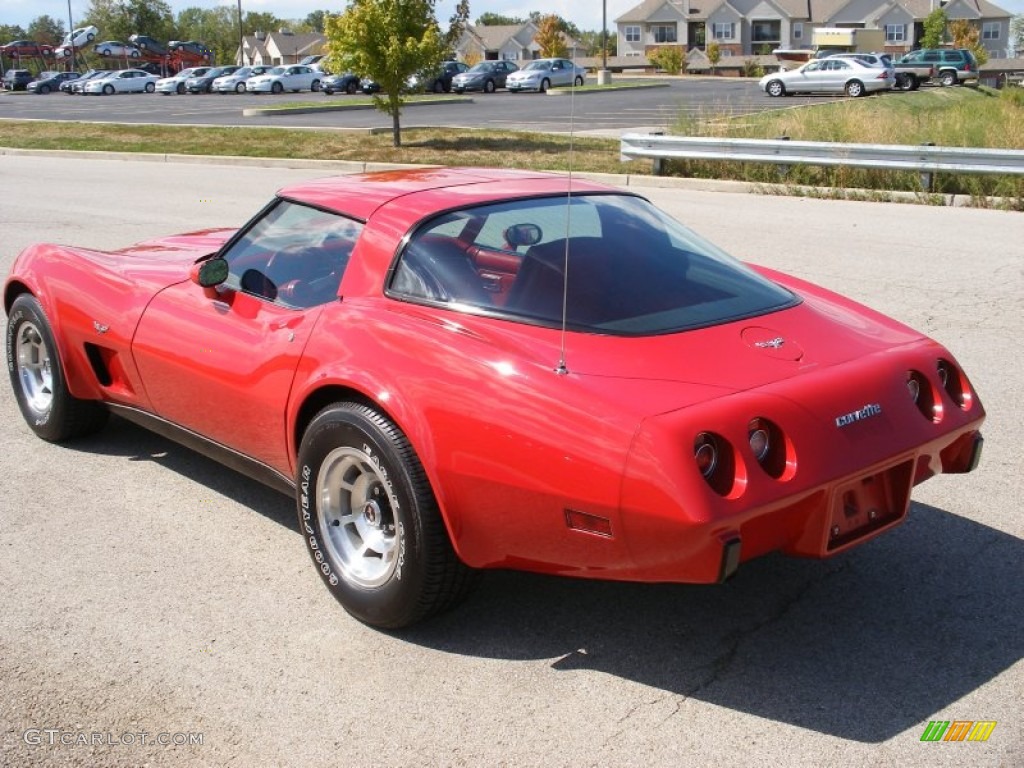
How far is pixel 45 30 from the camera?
151 metres

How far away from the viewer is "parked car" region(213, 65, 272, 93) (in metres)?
58.7

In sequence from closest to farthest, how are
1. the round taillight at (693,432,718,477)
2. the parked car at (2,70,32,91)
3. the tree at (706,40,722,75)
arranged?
the round taillight at (693,432,718,477)
the parked car at (2,70,32,91)
the tree at (706,40,722,75)

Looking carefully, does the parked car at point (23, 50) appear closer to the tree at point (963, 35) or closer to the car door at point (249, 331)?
the tree at point (963, 35)

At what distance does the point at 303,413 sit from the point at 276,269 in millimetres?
738

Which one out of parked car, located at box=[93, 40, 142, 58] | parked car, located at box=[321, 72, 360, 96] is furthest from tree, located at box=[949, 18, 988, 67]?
parked car, located at box=[93, 40, 142, 58]

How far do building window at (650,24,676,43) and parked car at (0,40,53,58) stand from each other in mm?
48952

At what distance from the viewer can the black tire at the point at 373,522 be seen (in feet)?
11.5

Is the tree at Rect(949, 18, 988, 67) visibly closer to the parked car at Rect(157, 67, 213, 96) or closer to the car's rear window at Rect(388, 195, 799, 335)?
the parked car at Rect(157, 67, 213, 96)

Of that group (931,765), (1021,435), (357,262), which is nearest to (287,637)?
(357,262)

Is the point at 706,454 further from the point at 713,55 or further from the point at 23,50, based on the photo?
the point at 23,50

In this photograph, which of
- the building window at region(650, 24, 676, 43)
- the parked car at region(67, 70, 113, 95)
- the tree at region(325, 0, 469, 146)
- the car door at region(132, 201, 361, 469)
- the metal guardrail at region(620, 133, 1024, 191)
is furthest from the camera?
the building window at region(650, 24, 676, 43)

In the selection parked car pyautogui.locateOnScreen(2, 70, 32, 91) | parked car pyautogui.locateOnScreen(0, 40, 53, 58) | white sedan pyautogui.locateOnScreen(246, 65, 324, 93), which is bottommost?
white sedan pyautogui.locateOnScreen(246, 65, 324, 93)

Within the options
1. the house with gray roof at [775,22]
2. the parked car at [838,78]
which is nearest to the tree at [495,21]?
the house with gray roof at [775,22]

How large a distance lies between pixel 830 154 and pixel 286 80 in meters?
45.6
